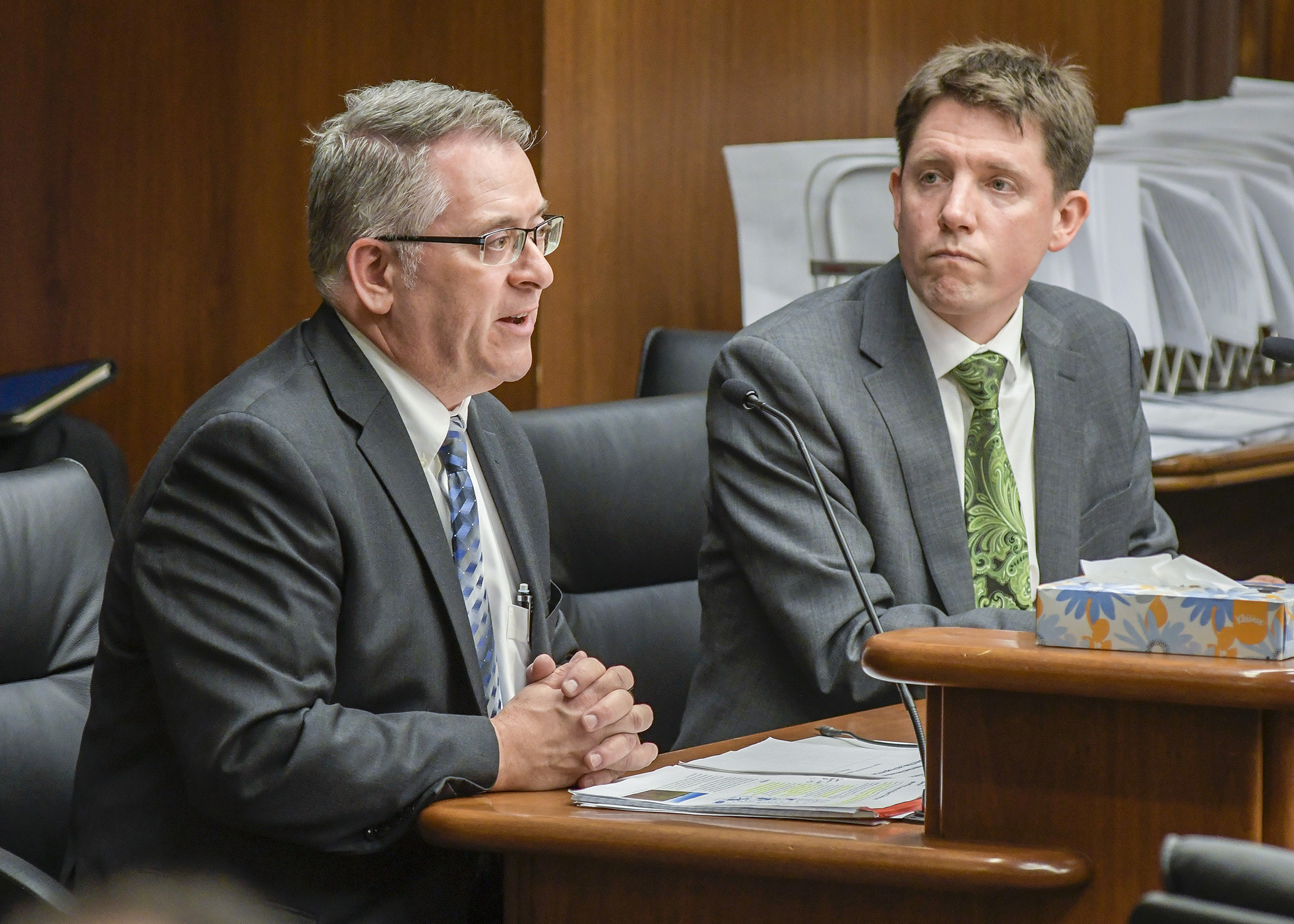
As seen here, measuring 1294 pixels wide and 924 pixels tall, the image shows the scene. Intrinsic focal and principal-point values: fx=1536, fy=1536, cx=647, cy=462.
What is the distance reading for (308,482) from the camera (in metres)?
1.37

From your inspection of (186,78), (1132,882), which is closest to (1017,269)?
(1132,882)

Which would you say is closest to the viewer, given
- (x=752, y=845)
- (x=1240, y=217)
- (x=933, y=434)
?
(x=752, y=845)

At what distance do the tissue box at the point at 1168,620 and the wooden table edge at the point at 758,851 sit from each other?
15cm

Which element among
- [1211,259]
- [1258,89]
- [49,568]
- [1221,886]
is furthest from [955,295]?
[1258,89]

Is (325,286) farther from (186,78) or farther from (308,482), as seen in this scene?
(186,78)

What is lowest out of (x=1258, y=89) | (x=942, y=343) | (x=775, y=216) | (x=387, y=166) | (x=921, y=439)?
(x=921, y=439)

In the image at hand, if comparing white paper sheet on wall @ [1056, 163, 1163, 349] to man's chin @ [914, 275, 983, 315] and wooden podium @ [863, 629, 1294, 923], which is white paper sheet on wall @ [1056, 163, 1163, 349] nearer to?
man's chin @ [914, 275, 983, 315]

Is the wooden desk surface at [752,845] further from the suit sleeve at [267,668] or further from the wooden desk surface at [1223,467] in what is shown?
the wooden desk surface at [1223,467]

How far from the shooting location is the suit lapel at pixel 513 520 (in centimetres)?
166

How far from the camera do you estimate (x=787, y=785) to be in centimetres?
129

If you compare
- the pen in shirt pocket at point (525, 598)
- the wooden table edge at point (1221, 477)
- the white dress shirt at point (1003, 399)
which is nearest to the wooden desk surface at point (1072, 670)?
the pen in shirt pocket at point (525, 598)

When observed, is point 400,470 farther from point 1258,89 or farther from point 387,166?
point 1258,89

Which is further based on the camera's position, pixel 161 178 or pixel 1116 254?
pixel 161 178

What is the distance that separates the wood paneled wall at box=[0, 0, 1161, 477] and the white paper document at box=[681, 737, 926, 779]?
1.67 metres
